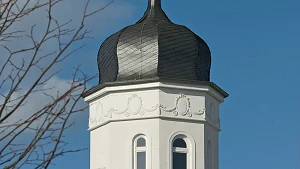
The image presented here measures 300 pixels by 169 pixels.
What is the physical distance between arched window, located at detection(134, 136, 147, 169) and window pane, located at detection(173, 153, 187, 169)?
28.0 inches

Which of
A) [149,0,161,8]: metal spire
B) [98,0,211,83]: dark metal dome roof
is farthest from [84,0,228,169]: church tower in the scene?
[149,0,161,8]: metal spire

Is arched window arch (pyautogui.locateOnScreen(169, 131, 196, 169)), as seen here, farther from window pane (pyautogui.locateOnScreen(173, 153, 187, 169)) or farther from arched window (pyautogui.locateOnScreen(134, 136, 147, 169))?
arched window (pyautogui.locateOnScreen(134, 136, 147, 169))

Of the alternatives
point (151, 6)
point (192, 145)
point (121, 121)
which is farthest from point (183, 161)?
point (151, 6)

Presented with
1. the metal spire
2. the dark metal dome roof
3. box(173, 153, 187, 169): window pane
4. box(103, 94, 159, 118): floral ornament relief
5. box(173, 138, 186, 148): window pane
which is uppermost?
the metal spire

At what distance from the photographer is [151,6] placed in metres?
24.2

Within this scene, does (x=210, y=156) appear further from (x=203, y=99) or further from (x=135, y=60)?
(x=135, y=60)

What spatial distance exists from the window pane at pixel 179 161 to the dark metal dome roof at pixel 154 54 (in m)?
1.88

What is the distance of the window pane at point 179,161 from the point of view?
847 inches

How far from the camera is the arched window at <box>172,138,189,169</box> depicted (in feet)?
70.7

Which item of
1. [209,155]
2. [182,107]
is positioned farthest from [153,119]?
[209,155]

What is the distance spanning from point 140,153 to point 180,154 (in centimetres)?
96

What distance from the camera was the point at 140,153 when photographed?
71.0 ft

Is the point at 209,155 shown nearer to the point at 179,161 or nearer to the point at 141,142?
the point at 179,161

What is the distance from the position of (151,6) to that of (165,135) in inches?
169
